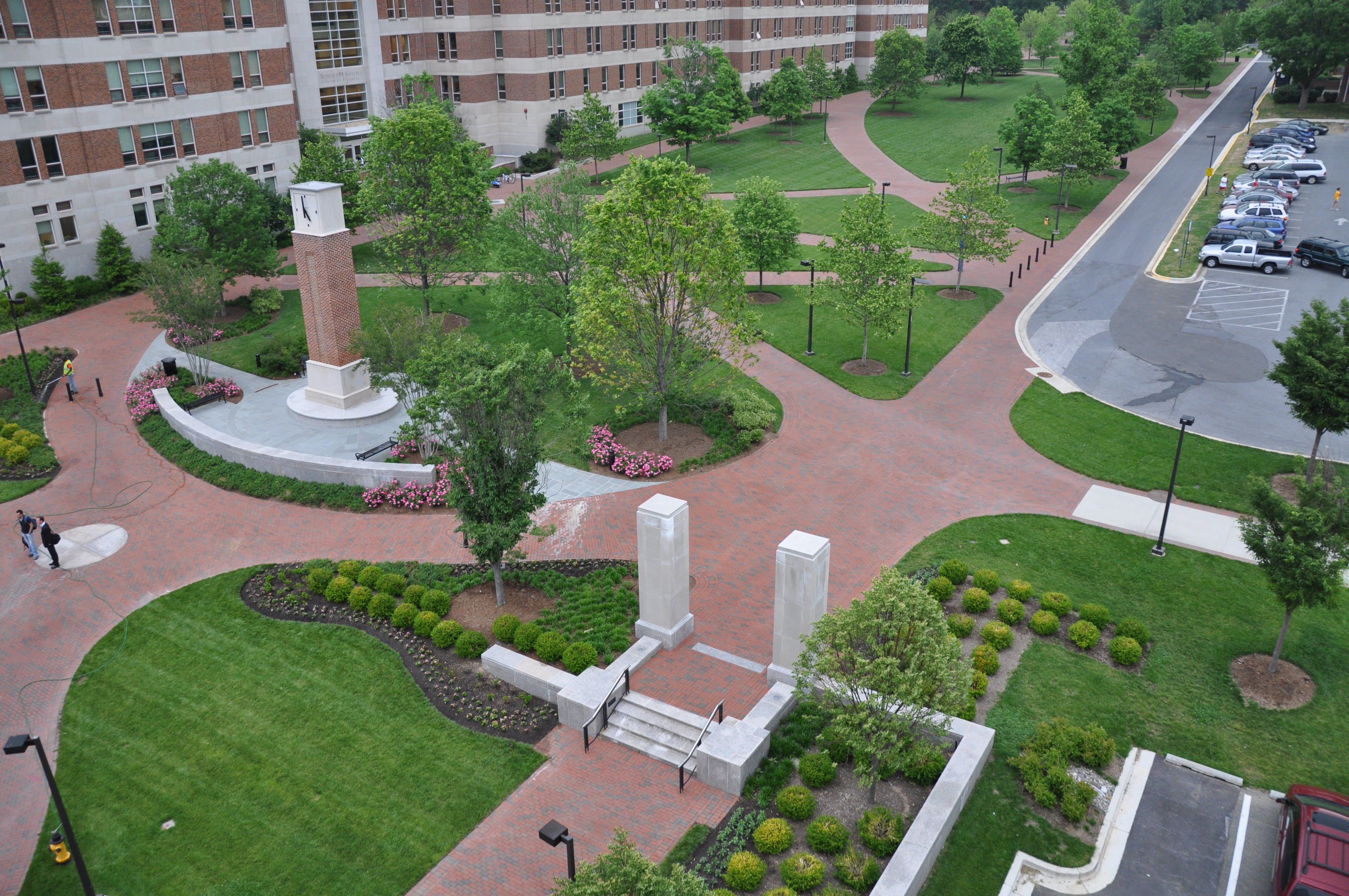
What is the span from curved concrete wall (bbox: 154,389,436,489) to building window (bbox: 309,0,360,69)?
3498 cm

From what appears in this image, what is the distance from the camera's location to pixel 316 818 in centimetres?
1730

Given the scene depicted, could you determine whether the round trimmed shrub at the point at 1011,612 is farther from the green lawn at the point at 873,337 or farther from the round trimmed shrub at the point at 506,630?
the green lawn at the point at 873,337

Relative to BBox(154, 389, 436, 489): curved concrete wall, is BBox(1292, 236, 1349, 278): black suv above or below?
above

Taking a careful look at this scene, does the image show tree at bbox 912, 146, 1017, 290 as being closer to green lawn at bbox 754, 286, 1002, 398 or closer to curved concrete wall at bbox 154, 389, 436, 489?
green lawn at bbox 754, 286, 1002, 398

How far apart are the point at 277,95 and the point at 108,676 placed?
4038 cm

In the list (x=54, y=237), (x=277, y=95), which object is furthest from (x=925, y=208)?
(x=54, y=237)

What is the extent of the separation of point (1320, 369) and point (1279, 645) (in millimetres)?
8220

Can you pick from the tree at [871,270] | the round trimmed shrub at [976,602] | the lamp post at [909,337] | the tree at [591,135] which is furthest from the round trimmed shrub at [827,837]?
the tree at [591,135]

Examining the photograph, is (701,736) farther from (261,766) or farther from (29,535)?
(29,535)

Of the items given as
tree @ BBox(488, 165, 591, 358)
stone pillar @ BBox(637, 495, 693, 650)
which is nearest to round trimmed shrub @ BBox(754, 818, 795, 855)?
stone pillar @ BBox(637, 495, 693, 650)

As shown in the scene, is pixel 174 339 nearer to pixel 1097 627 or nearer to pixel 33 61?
pixel 33 61

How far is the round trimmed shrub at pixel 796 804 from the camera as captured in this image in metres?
16.9

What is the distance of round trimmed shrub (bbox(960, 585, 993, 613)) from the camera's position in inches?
884

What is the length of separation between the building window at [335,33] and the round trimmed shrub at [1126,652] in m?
54.0
